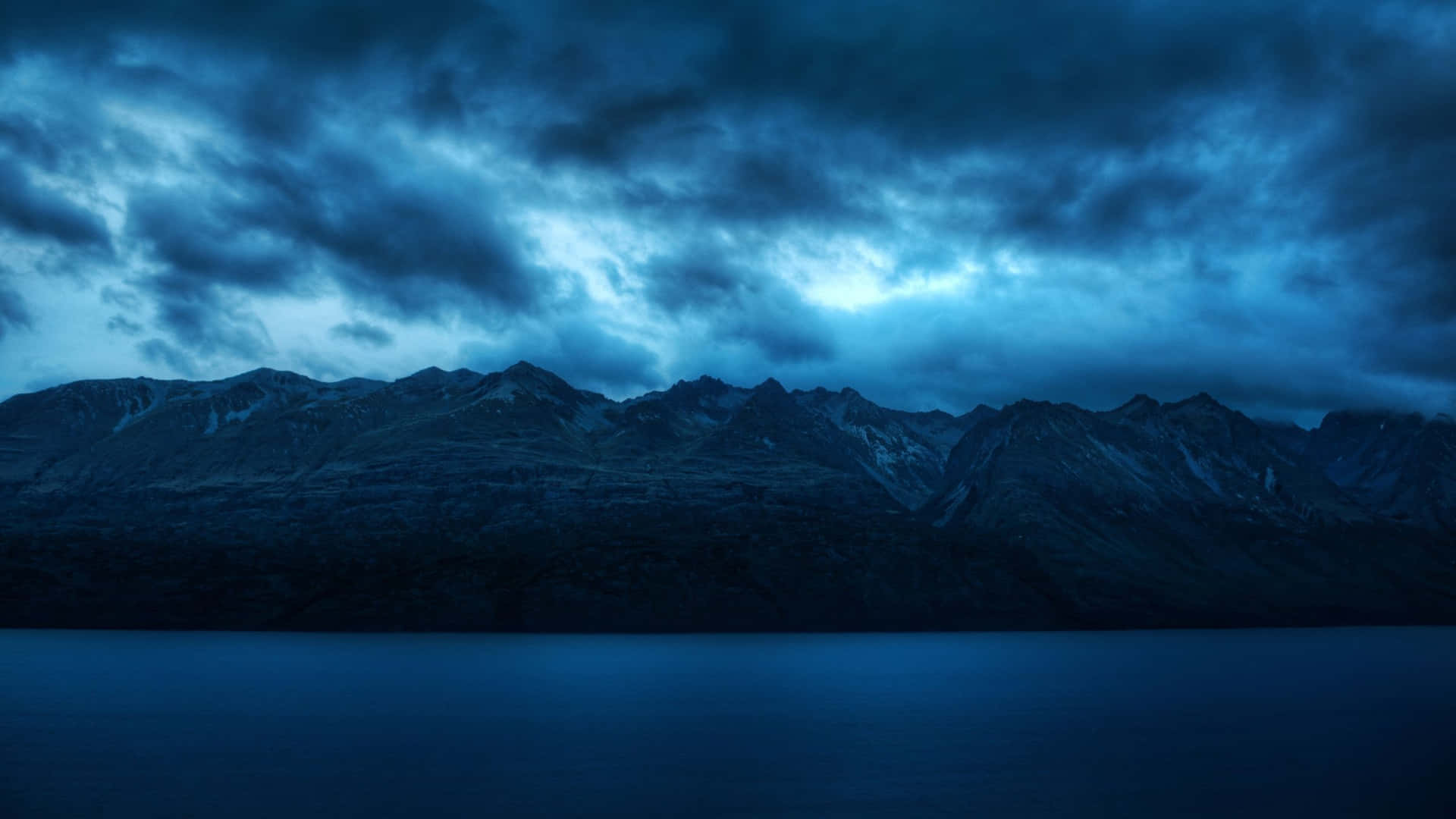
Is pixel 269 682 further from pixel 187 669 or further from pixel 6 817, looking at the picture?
pixel 6 817

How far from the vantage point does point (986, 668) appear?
18812 centimetres

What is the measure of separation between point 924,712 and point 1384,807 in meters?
56.6

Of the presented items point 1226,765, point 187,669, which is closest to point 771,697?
point 1226,765

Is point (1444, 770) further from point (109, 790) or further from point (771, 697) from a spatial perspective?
point (109, 790)

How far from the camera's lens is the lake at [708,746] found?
197ft

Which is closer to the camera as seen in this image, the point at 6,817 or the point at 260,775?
the point at 6,817

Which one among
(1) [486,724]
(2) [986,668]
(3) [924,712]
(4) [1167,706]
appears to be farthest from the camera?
(2) [986,668]

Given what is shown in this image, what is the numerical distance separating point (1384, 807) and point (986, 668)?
133 metres

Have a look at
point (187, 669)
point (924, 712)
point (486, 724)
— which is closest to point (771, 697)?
point (924, 712)

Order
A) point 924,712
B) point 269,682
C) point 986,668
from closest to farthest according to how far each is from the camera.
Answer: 1. point 924,712
2. point 269,682
3. point 986,668

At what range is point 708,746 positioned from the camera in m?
85.0

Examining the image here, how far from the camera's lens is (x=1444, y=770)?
7212 cm

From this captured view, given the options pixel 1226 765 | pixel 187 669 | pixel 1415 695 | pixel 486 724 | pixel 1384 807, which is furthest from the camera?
pixel 187 669

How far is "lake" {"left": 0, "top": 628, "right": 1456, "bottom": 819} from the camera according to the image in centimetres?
6012
